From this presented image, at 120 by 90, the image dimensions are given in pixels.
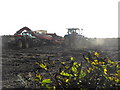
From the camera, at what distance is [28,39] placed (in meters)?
21.0

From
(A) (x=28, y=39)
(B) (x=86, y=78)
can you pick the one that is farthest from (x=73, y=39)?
(B) (x=86, y=78)

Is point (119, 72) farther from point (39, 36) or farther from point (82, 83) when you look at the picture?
point (39, 36)

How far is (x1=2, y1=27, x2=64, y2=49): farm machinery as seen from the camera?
68.0 feet

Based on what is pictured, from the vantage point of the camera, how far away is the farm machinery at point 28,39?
20.7m

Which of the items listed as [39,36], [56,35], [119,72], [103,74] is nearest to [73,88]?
[103,74]

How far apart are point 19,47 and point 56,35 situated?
644 centimetres

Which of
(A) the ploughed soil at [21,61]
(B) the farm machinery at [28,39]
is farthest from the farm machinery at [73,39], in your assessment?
(A) the ploughed soil at [21,61]

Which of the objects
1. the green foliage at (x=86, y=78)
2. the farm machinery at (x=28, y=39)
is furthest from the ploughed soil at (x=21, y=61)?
the farm machinery at (x=28, y=39)

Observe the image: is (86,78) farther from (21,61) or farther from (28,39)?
(28,39)

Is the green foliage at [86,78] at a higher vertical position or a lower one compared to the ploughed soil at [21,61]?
higher

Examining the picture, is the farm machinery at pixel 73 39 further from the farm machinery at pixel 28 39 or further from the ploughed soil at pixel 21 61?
the ploughed soil at pixel 21 61

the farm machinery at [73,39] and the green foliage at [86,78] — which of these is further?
the farm machinery at [73,39]

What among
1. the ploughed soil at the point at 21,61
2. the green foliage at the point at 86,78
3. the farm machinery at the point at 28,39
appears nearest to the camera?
the green foliage at the point at 86,78

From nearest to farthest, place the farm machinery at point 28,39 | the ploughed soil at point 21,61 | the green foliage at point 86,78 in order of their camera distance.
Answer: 1. the green foliage at point 86,78
2. the ploughed soil at point 21,61
3. the farm machinery at point 28,39
